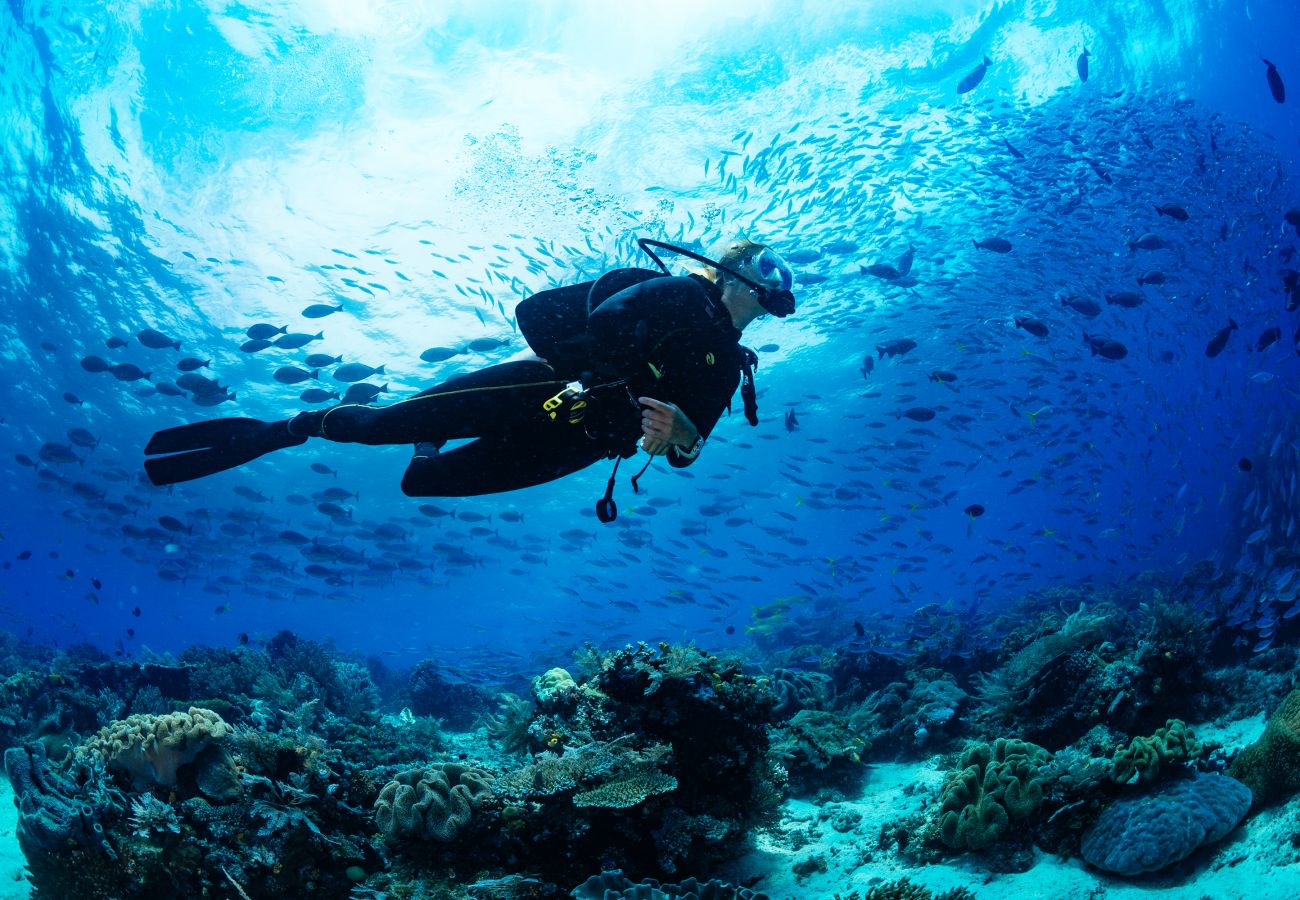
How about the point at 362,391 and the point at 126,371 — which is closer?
the point at 362,391

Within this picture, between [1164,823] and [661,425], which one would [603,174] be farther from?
[1164,823]

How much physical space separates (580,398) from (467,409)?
0.96m

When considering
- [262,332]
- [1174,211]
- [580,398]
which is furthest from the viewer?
[262,332]

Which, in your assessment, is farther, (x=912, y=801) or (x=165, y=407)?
(x=165, y=407)

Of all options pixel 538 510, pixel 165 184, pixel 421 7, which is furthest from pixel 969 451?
pixel 165 184

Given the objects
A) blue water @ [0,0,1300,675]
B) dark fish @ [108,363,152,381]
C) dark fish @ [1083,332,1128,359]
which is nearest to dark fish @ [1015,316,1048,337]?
dark fish @ [1083,332,1128,359]

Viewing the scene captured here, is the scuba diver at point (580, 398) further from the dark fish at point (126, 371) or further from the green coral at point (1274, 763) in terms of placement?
the dark fish at point (126, 371)

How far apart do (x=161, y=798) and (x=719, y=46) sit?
16.6m

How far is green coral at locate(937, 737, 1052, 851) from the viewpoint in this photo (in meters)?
4.24

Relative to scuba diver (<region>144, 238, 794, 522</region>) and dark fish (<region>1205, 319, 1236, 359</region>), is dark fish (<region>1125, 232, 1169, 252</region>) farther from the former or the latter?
scuba diver (<region>144, 238, 794, 522</region>)

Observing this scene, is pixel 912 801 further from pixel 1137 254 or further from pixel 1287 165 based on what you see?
pixel 1287 165

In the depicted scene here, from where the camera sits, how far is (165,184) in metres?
15.9

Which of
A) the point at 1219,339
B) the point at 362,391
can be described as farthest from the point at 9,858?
the point at 1219,339

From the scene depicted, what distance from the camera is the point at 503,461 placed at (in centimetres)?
408
